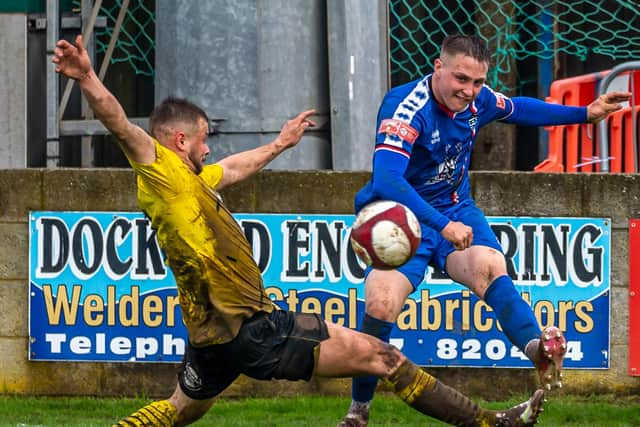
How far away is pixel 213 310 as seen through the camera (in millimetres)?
5777

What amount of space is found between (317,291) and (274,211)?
1.86 feet

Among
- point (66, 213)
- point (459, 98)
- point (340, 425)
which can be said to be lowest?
point (340, 425)

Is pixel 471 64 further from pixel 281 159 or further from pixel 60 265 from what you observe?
pixel 60 265

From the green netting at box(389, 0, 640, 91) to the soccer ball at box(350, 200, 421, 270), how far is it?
→ 11.3 ft

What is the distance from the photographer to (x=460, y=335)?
8.48 meters

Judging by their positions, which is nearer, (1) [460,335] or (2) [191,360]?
(2) [191,360]

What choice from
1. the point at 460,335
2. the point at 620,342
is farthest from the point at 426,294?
the point at 620,342

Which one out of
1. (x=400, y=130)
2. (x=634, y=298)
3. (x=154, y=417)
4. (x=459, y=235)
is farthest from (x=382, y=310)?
(x=634, y=298)

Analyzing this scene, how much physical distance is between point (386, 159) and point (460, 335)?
2282 mm

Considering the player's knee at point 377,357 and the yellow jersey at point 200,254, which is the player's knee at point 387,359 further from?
the yellow jersey at point 200,254

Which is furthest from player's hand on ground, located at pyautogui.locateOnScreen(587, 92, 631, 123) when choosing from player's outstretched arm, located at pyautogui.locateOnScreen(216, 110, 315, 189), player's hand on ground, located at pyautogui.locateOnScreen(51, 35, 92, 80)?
player's hand on ground, located at pyautogui.locateOnScreen(51, 35, 92, 80)

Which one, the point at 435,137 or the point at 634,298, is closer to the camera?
the point at 435,137

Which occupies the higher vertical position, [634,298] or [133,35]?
[133,35]

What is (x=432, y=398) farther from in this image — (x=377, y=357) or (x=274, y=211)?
(x=274, y=211)
